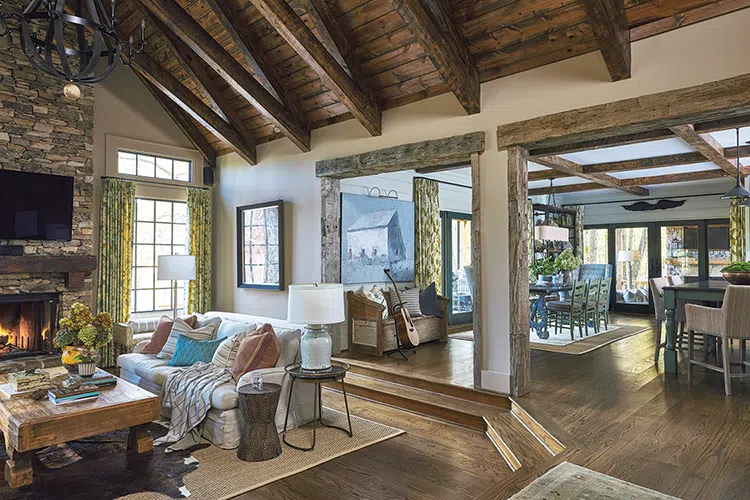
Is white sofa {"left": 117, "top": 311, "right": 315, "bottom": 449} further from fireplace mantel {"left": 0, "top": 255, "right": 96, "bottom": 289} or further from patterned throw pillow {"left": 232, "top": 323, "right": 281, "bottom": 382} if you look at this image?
fireplace mantel {"left": 0, "top": 255, "right": 96, "bottom": 289}

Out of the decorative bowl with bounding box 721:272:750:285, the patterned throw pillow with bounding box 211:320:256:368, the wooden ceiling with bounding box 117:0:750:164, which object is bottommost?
the patterned throw pillow with bounding box 211:320:256:368

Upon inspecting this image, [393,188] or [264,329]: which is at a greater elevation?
[393,188]

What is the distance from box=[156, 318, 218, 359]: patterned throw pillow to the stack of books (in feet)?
4.56

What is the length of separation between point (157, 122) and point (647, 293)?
410 inches

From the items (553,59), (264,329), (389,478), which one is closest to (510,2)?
(553,59)

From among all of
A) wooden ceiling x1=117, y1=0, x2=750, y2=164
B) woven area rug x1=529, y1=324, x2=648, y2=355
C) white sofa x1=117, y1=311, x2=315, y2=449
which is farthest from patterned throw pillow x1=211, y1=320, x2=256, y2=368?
woven area rug x1=529, y1=324, x2=648, y2=355

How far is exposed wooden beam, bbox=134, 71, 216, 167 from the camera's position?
23.9 feet

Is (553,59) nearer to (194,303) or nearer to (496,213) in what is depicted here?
(496,213)

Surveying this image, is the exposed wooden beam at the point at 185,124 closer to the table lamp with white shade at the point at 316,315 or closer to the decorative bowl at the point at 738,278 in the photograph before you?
the table lamp with white shade at the point at 316,315

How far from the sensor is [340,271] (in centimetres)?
654

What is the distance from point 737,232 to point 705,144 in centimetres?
456

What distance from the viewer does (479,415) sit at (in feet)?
13.8

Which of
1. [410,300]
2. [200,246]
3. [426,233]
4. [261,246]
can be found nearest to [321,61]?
[261,246]

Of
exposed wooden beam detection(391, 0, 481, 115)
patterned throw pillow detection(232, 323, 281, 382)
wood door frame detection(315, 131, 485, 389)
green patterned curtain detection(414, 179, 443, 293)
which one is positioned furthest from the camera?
green patterned curtain detection(414, 179, 443, 293)
